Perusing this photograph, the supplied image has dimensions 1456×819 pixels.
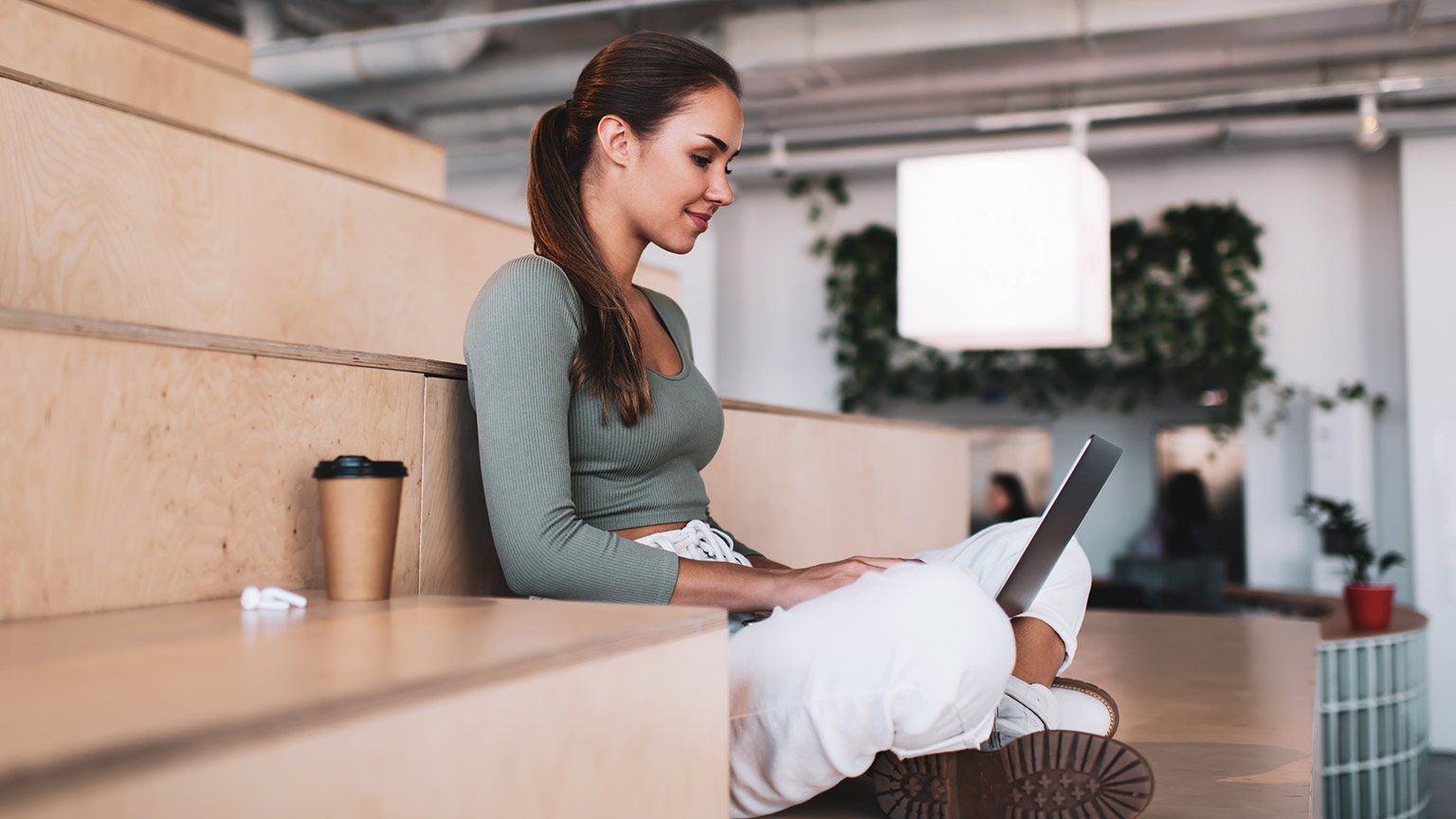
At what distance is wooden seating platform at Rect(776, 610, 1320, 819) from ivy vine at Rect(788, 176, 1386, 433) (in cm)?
256

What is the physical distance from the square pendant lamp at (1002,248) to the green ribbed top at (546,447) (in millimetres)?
2009

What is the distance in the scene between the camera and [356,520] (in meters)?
1.00

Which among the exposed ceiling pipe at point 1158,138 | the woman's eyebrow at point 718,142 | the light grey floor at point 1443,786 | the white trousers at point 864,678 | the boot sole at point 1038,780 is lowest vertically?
the light grey floor at point 1443,786

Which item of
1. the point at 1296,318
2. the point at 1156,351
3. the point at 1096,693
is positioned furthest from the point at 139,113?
the point at 1296,318

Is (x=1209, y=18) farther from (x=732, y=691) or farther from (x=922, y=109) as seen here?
(x=732, y=691)

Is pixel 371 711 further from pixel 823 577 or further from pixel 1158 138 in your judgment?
pixel 1158 138

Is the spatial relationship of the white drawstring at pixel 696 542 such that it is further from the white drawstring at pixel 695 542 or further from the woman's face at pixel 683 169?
the woman's face at pixel 683 169

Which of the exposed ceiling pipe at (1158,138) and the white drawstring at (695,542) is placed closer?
the white drawstring at (695,542)

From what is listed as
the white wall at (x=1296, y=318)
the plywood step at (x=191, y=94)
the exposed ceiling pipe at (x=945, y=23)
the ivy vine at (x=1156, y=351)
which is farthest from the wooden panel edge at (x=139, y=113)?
the white wall at (x=1296, y=318)

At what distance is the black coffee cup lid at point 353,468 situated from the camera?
1.00 metres

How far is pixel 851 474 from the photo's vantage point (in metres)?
2.79

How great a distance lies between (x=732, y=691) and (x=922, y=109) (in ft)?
16.8

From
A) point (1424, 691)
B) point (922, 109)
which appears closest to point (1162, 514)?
point (1424, 691)

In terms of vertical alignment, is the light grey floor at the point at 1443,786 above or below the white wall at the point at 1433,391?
below
